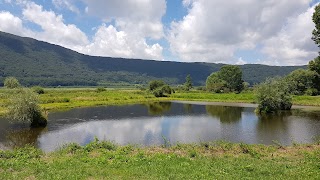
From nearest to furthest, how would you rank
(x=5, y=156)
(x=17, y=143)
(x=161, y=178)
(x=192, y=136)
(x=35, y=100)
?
(x=161, y=178) < (x=5, y=156) < (x=17, y=143) < (x=192, y=136) < (x=35, y=100)

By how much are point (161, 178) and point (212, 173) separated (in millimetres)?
3220

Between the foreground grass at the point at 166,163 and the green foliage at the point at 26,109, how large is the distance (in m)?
22.3

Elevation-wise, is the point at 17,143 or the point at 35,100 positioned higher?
the point at 35,100

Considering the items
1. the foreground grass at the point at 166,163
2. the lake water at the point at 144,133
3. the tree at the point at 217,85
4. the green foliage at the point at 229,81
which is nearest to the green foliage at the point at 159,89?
the tree at the point at 217,85

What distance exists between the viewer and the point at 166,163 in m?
20.3

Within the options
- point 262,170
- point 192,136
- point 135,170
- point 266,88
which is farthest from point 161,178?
point 266,88

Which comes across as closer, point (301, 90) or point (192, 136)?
point (192, 136)

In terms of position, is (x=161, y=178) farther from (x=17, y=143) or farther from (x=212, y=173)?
(x=17, y=143)

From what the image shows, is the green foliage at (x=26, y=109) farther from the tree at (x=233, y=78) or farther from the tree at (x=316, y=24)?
the tree at (x=233, y=78)

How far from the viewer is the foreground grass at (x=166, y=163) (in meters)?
17.6

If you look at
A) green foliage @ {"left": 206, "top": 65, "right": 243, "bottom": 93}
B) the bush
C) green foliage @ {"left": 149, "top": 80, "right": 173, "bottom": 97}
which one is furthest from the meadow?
green foliage @ {"left": 206, "top": 65, "right": 243, "bottom": 93}

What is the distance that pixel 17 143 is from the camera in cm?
3444

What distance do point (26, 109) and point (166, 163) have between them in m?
31.9

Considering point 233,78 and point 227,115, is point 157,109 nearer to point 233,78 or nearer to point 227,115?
point 227,115
